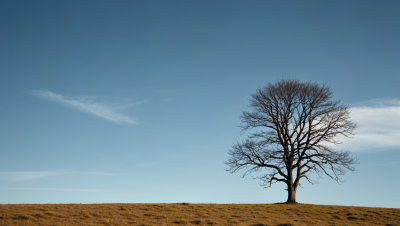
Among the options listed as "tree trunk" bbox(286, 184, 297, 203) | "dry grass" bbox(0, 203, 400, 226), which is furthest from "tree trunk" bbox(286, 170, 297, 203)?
"dry grass" bbox(0, 203, 400, 226)

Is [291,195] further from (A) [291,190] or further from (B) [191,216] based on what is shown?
(B) [191,216]

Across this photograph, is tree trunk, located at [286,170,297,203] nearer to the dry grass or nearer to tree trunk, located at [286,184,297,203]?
tree trunk, located at [286,184,297,203]

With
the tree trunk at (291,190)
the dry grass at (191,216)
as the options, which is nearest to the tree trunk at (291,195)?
the tree trunk at (291,190)

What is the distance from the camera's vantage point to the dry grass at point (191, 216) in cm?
1510

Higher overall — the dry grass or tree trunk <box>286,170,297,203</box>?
tree trunk <box>286,170,297,203</box>

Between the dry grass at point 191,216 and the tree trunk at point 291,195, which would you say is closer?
the dry grass at point 191,216

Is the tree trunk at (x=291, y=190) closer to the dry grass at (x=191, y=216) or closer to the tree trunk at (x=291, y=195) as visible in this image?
the tree trunk at (x=291, y=195)

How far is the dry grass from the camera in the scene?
15102 mm

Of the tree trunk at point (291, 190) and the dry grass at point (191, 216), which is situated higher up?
the tree trunk at point (291, 190)

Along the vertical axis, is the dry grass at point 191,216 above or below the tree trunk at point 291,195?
below

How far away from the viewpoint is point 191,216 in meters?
17.3

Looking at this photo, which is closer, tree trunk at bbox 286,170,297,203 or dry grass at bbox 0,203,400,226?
dry grass at bbox 0,203,400,226

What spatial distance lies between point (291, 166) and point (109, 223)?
16.4 m

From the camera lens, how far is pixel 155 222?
1532cm
